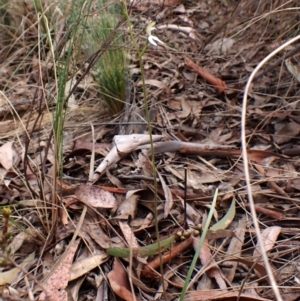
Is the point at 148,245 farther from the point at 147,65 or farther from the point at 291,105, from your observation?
the point at 147,65

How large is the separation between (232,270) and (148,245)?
0.23m

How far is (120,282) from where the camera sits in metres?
1.32

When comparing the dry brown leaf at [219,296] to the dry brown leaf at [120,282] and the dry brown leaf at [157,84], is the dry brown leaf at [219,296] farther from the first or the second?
the dry brown leaf at [157,84]

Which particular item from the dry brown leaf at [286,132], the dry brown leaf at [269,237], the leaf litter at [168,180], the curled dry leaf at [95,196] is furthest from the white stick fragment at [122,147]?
the dry brown leaf at [269,237]

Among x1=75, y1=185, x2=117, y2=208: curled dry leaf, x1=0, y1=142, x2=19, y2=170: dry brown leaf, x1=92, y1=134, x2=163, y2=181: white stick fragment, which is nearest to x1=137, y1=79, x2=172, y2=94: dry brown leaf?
x1=92, y1=134, x2=163, y2=181: white stick fragment

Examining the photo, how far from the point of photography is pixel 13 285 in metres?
1.34

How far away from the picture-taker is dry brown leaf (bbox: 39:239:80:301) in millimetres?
1281

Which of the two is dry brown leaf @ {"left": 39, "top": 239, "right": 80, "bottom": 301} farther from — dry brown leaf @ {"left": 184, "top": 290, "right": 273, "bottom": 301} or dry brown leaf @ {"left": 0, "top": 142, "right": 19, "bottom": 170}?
dry brown leaf @ {"left": 0, "top": 142, "right": 19, "bottom": 170}

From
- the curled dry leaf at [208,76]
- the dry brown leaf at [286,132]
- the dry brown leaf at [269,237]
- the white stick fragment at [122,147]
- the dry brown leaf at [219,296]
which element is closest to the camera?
the dry brown leaf at [219,296]

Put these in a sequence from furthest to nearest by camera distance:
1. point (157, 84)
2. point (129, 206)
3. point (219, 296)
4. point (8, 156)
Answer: point (157, 84) → point (8, 156) → point (129, 206) → point (219, 296)

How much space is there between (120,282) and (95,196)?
317mm

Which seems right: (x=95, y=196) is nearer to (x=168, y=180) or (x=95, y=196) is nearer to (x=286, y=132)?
(x=168, y=180)

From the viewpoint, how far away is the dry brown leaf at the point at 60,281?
128cm

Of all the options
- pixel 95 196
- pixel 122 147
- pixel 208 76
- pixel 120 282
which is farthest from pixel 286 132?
pixel 120 282
